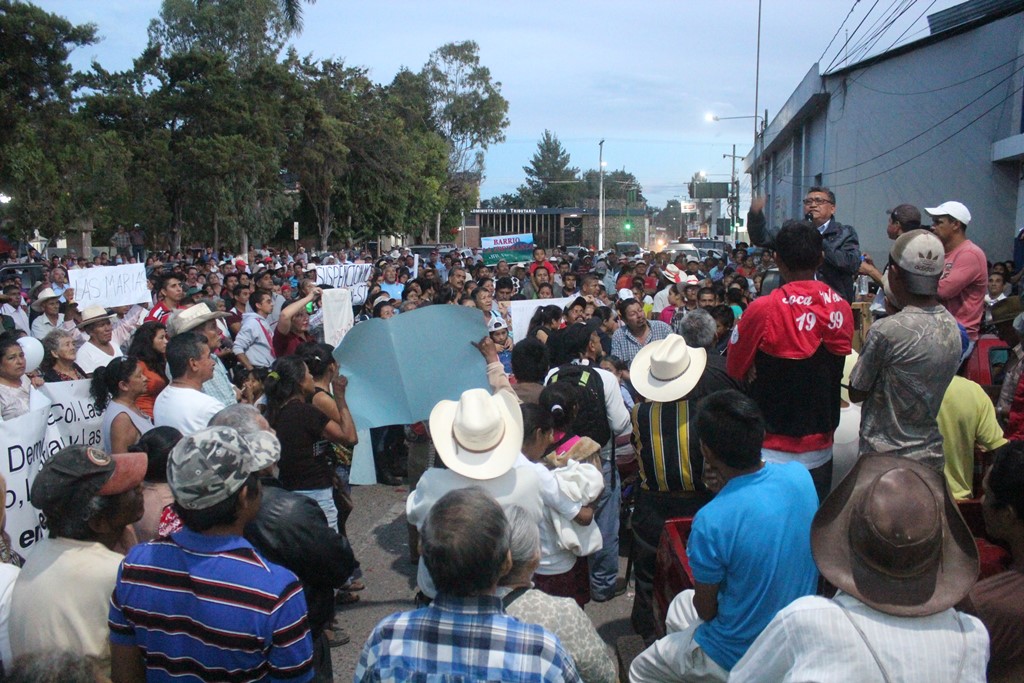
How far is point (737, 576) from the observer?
2.87 m

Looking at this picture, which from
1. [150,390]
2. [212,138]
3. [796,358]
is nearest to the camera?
[796,358]

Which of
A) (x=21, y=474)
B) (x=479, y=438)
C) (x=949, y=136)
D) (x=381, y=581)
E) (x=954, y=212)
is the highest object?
(x=949, y=136)

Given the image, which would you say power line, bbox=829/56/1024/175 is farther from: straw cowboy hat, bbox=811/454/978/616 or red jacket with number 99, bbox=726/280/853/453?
straw cowboy hat, bbox=811/454/978/616

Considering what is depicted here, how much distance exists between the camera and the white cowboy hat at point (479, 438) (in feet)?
12.2

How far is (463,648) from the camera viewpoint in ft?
7.57

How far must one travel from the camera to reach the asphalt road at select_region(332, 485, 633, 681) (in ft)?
16.7

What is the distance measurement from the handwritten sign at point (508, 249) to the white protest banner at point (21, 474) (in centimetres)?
1982

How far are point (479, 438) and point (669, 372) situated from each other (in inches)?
50.4

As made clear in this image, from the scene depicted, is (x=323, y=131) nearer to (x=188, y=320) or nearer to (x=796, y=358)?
(x=188, y=320)

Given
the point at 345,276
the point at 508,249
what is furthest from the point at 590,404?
the point at 508,249

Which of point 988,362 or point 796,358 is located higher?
point 796,358

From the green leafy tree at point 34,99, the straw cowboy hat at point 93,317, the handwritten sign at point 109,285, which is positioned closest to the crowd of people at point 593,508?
the straw cowboy hat at point 93,317

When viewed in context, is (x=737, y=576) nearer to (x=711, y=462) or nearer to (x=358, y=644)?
(x=711, y=462)

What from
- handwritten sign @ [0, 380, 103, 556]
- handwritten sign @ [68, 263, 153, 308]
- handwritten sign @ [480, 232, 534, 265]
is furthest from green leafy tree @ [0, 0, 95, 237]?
handwritten sign @ [0, 380, 103, 556]
